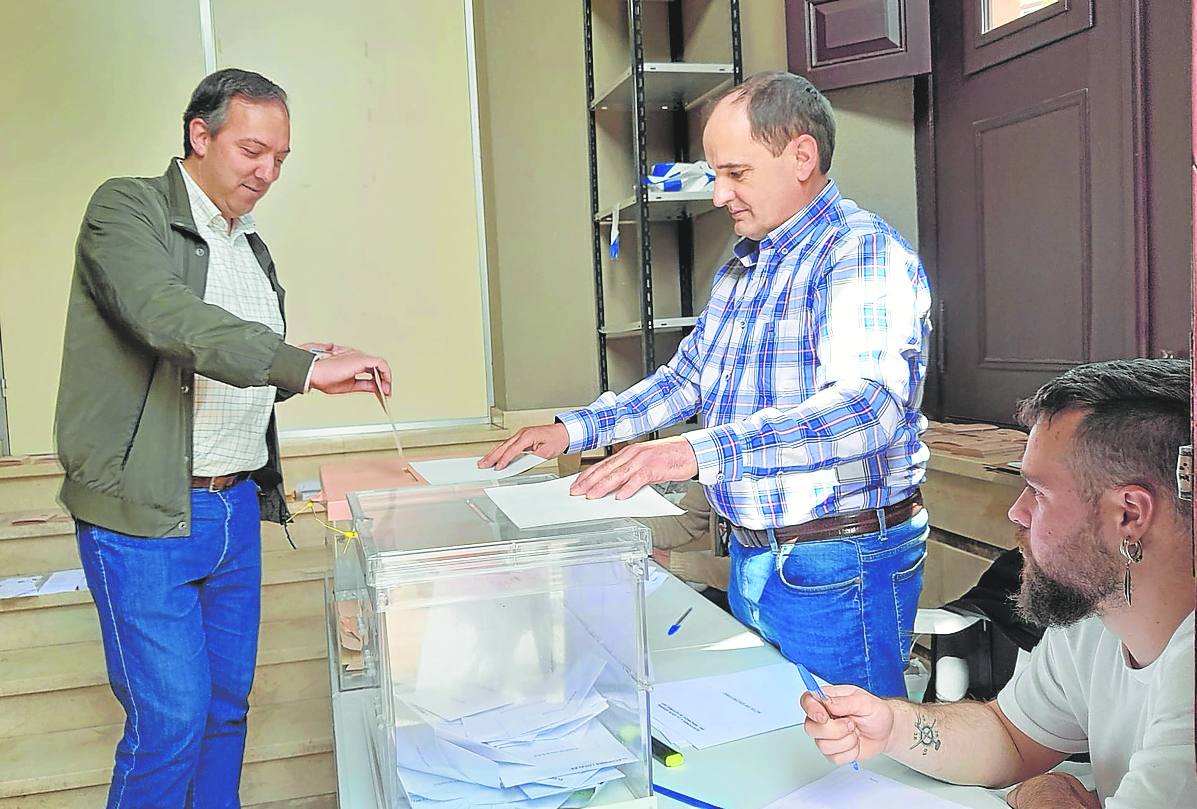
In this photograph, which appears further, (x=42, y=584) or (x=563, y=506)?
(x=42, y=584)

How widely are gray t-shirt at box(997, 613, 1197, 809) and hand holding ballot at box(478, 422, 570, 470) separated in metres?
0.75

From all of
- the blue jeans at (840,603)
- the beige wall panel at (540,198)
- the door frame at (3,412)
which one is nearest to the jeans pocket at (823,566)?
the blue jeans at (840,603)

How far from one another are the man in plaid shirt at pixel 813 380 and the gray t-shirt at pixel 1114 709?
0.34 metres

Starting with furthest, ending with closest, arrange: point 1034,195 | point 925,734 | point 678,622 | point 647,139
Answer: point 647,139
point 1034,195
point 678,622
point 925,734

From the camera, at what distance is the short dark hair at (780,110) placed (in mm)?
1473

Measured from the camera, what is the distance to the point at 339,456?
3512 millimetres

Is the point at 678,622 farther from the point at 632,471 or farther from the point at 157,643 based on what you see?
the point at 157,643

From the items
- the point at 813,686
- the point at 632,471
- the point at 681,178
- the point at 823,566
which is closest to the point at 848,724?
the point at 813,686

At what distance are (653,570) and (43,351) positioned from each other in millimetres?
2859

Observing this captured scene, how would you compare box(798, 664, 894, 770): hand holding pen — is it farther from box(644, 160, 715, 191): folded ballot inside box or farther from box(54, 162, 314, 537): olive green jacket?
box(644, 160, 715, 191): folded ballot inside box

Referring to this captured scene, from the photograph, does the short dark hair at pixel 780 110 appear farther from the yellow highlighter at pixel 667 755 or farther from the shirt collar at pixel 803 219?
the yellow highlighter at pixel 667 755

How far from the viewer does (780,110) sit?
4.83 feet

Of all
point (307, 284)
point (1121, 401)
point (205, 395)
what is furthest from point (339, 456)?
point (1121, 401)

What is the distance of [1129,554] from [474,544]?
591 millimetres
